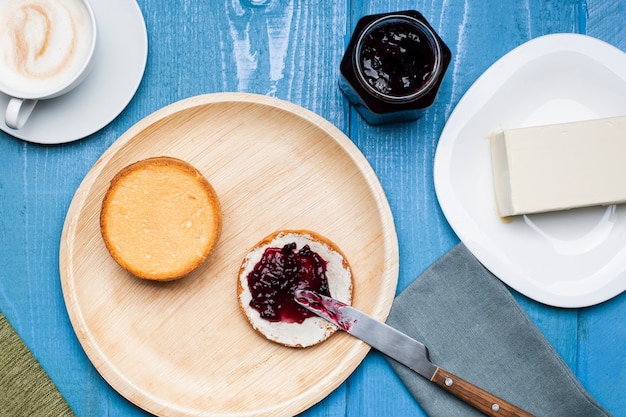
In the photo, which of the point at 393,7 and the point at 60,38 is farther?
the point at 393,7

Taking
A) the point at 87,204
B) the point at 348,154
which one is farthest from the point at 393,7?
the point at 87,204

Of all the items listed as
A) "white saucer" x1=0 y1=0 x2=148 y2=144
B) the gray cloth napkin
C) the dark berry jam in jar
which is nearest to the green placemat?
"white saucer" x1=0 y1=0 x2=148 y2=144

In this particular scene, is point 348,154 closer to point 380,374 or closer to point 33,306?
point 380,374

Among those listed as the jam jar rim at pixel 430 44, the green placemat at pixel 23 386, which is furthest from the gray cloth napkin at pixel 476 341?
the green placemat at pixel 23 386

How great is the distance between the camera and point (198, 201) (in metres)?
1.42

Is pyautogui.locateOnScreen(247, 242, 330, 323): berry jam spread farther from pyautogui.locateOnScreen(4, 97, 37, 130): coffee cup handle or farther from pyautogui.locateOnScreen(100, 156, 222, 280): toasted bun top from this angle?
pyautogui.locateOnScreen(4, 97, 37, 130): coffee cup handle

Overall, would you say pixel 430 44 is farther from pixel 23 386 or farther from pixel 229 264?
pixel 23 386

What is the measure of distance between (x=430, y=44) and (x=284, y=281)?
608 mm

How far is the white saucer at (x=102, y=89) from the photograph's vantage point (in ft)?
4.83

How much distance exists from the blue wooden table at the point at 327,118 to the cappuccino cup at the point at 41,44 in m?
0.16

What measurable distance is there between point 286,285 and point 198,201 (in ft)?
0.90

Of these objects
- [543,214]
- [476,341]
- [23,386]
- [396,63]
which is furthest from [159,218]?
[543,214]

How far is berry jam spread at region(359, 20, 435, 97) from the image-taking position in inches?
53.0

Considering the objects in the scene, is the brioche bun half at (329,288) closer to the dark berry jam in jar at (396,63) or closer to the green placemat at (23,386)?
the dark berry jam in jar at (396,63)
